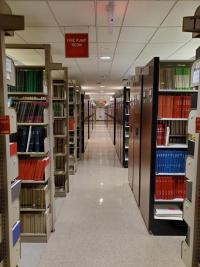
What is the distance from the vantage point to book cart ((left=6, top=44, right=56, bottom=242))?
2.92 metres

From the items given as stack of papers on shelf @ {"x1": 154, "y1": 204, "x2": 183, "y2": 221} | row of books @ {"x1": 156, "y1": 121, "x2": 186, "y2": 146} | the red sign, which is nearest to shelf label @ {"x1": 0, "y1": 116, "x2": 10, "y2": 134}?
row of books @ {"x1": 156, "y1": 121, "x2": 186, "y2": 146}

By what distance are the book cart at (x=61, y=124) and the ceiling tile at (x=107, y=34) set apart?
38.2 inches

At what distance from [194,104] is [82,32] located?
9.71 ft

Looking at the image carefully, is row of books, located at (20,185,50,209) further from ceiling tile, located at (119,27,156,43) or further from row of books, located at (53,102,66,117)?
ceiling tile, located at (119,27,156,43)

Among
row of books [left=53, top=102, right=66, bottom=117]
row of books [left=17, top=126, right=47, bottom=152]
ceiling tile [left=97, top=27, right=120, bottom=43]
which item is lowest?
row of books [left=17, top=126, right=47, bottom=152]

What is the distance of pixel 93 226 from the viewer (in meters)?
3.46

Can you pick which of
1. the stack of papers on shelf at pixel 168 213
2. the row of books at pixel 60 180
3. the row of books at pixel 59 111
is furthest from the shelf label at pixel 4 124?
the row of books at pixel 60 180

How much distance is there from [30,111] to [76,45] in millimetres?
2145

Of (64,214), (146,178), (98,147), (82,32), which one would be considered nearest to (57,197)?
(64,214)

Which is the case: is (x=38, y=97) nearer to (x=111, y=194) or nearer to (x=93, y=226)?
(x=93, y=226)

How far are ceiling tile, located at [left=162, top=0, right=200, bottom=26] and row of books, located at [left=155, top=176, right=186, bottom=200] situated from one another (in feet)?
7.54

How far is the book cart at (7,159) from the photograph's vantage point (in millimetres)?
1681

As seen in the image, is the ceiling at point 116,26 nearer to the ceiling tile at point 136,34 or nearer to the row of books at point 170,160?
the ceiling tile at point 136,34

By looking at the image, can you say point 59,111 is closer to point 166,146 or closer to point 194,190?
point 166,146
